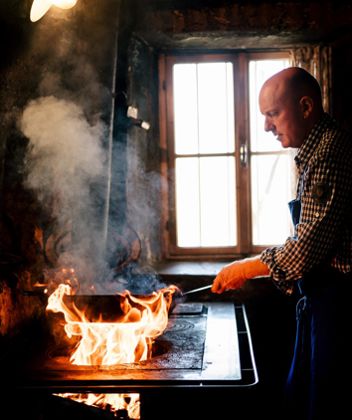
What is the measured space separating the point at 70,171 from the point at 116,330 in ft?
5.38

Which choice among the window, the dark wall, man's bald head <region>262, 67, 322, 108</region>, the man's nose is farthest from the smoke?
man's bald head <region>262, 67, 322, 108</region>

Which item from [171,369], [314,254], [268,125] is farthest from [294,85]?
[171,369]

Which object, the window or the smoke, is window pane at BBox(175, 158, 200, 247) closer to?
the window

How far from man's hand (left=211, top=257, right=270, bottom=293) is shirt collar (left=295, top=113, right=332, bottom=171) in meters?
0.69

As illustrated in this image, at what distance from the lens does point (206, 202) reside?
543cm

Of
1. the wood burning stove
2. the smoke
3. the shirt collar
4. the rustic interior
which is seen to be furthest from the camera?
the smoke

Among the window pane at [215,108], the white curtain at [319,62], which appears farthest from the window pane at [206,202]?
the white curtain at [319,62]

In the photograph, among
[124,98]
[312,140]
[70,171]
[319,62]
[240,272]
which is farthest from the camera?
[319,62]

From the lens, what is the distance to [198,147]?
213 inches

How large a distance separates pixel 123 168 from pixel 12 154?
4.56 feet

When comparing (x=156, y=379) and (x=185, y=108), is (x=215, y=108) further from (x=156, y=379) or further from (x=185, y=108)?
(x=156, y=379)

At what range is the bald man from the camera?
2.71 metres

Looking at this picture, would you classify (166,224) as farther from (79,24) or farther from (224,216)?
(79,24)

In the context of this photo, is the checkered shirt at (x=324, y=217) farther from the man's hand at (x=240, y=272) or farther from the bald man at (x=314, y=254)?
the man's hand at (x=240, y=272)
